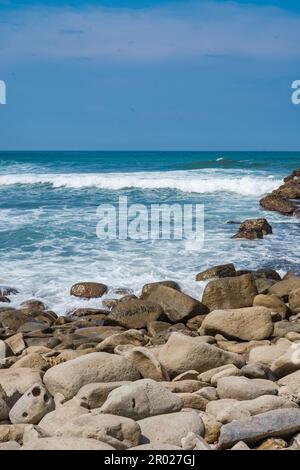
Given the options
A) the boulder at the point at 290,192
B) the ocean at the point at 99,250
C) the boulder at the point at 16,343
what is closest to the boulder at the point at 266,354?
the boulder at the point at 16,343

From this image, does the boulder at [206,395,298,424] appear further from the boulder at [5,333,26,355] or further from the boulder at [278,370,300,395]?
the boulder at [5,333,26,355]

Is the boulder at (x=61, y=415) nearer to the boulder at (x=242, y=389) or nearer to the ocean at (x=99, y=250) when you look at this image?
the boulder at (x=242, y=389)

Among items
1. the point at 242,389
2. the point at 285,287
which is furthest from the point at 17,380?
the point at 285,287

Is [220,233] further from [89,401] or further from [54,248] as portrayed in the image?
[89,401]

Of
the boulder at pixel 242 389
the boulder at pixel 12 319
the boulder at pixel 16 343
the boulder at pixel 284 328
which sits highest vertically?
the boulder at pixel 242 389

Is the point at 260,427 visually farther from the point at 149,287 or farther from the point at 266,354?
the point at 149,287

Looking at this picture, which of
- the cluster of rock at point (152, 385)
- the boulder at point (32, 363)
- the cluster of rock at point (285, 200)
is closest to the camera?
the cluster of rock at point (152, 385)

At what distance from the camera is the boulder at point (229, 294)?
9453 millimetres

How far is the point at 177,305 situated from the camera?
921 centimetres

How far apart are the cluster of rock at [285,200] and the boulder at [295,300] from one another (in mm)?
10139

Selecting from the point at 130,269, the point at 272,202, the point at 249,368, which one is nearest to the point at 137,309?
the point at 130,269

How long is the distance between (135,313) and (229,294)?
4.48ft
